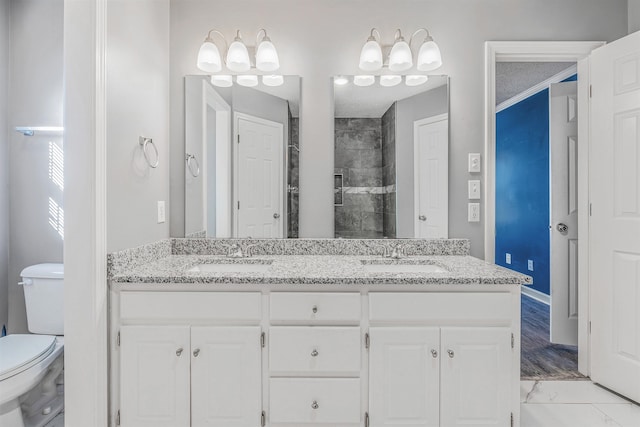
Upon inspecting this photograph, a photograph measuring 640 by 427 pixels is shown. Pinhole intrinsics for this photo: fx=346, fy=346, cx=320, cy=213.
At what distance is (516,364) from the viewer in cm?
148

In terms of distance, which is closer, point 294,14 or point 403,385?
point 403,385

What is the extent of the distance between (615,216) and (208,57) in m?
2.47

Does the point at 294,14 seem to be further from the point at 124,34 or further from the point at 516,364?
the point at 516,364

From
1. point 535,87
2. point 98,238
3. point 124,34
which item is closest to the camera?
point 98,238

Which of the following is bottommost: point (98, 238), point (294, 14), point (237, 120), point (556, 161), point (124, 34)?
point (98, 238)

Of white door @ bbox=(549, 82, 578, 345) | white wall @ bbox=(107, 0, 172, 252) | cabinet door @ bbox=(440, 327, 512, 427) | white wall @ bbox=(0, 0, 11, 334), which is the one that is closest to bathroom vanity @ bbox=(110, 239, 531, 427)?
cabinet door @ bbox=(440, 327, 512, 427)

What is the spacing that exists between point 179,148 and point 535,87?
12.3 ft

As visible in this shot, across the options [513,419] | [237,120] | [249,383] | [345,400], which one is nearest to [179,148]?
[237,120]

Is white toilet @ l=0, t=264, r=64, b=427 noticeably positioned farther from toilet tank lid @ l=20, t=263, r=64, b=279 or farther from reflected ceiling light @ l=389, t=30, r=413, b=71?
reflected ceiling light @ l=389, t=30, r=413, b=71

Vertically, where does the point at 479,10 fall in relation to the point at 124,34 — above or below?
above

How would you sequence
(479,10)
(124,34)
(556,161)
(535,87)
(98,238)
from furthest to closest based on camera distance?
1. (535,87)
2. (556,161)
3. (479,10)
4. (124,34)
5. (98,238)

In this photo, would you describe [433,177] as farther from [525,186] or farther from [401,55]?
[525,186]

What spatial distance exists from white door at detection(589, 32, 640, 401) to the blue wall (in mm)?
1836

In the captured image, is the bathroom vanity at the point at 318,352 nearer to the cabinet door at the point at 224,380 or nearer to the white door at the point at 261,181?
the cabinet door at the point at 224,380
